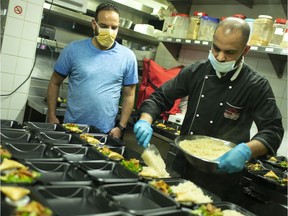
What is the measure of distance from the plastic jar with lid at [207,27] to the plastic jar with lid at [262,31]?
58cm

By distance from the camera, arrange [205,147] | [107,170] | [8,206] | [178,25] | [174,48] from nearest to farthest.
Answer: [8,206], [107,170], [205,147], [178,25], [174,48]

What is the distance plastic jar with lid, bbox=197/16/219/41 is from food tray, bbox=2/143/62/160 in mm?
2532

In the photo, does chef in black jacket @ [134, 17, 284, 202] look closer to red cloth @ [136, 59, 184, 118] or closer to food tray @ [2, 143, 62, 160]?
food tray @ [2, 143, 62, 160]

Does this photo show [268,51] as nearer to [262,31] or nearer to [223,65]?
[262,31]

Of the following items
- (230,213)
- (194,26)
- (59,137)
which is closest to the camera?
(230,213)

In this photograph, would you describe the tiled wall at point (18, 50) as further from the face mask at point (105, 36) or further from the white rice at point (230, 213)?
the white rice at point (230, 213)

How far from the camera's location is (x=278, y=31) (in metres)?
3.04

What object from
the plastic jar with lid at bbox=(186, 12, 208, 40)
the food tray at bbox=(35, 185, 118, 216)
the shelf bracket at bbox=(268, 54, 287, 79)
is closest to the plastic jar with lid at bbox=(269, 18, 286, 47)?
the shelf bracket at bbox=(268, 54, 287, 79)

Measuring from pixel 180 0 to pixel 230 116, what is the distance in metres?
2.57

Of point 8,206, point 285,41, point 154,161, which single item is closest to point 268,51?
point 285,41

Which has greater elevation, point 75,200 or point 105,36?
point 105,36

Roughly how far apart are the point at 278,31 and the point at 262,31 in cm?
17

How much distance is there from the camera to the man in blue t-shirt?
2.77 meters

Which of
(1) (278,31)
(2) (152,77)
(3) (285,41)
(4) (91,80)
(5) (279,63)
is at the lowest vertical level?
(4) (91,80)
